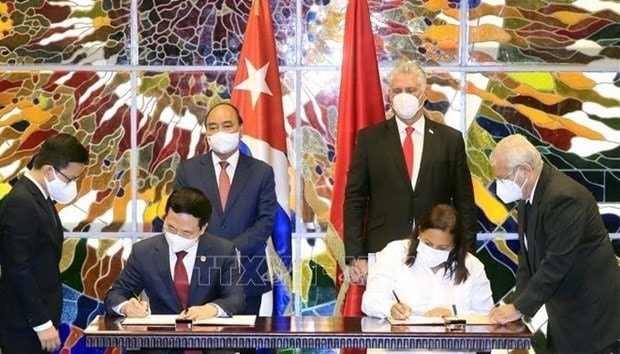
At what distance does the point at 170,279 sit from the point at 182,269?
0.07m

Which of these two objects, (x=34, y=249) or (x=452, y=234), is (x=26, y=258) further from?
(x=452, y=234)

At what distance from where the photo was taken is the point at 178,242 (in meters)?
4.36

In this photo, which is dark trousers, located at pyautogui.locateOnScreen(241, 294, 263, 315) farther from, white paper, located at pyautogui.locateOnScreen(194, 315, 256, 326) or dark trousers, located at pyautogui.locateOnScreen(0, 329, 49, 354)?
dark trousers, located at pyautogui.locateOnScreen(0, 329, 49, 354)

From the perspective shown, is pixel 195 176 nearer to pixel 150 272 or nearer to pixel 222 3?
pixel 150 272

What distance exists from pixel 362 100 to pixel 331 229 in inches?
27.6

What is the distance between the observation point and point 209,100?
6094mm

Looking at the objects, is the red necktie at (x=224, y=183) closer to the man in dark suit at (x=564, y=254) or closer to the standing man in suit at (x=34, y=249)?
the standing man in suit at (x=34, y=249)

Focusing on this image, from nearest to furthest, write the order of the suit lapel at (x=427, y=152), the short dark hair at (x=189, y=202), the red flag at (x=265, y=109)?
the short dark hair at (x=189, y=202), the suit lapel at (x=427, y=152), the red flag at (x=265, y=109)

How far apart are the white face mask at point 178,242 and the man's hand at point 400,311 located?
0.85 m

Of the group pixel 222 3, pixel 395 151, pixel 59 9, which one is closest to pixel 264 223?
pixel 395 151

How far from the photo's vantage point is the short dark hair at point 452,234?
439cm

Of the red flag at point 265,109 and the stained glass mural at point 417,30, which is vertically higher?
the stained glass mural at point 417,30

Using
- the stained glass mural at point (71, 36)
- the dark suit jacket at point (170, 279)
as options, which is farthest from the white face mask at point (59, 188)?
the stained glass mural at point (71, 36)

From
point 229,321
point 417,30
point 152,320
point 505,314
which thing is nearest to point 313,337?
point 229,321
